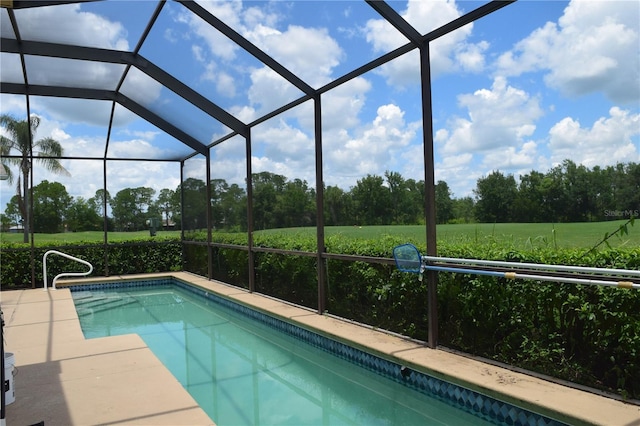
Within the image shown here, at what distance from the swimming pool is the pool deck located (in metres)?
0.11

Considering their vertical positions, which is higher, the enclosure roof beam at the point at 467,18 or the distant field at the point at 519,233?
the enclosure roof beam at the point at 467,18

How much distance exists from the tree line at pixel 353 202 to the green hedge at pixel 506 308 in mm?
402

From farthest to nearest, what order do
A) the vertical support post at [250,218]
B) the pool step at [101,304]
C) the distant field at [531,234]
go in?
the pool step at [101,304] < the vertical support post at [250,218] < the distant field at [531,234]

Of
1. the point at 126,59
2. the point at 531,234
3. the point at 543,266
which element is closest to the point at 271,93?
the point at 126,59

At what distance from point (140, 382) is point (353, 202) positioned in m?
3.83

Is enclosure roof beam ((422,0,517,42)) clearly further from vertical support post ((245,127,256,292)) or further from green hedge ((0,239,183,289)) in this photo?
green hedge ((0,239,183,289))

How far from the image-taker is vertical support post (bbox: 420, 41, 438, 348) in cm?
412

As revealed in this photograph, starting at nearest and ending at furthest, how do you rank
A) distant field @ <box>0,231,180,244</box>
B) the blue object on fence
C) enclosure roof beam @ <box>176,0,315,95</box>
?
1. the blue object on fence
2. enclosure roof beam @ <box>176,0,315,95</box>
3. distant field @ <box>0,231,180,244</box>

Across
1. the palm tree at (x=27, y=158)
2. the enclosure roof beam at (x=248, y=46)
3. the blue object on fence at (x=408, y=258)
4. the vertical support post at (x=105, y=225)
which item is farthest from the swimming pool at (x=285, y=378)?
the palm tree at (x=27, y=158)

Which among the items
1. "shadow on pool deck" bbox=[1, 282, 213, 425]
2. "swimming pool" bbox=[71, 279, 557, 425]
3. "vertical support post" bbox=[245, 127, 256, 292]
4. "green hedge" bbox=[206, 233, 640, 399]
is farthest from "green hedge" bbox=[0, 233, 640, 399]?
"shadow on pool deck" bbox=[1, 282, 213, 425]

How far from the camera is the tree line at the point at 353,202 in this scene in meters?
3.58

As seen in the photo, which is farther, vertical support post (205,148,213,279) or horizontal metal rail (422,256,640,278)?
vertical support post (205,148,213,279)

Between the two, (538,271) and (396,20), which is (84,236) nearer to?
(396,20)

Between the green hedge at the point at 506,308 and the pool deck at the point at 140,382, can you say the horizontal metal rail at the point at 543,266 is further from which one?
the pool deck at the point at 140,382
